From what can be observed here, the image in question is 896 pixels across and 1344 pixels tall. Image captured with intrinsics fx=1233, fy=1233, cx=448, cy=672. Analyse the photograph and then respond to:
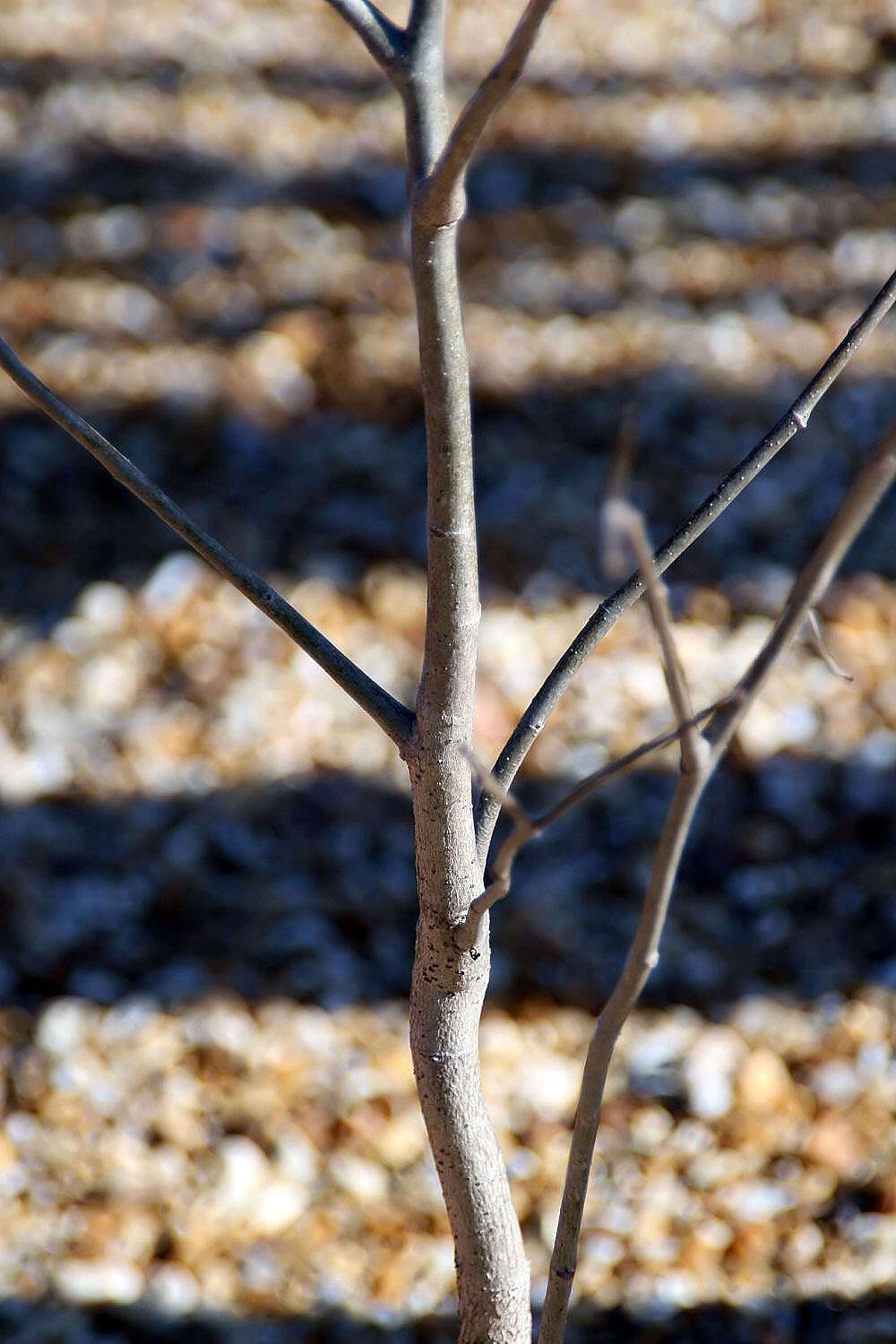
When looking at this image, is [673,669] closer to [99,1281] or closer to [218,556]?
[218,556]

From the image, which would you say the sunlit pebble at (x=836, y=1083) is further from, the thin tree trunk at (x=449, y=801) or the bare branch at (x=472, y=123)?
the bare branch at (x=472, y=123)

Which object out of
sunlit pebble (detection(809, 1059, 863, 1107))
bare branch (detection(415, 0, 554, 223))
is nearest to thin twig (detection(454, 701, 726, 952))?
bare branch (detection(415, 0, 554, 223))

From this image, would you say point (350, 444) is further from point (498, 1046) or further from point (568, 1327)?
point (568, 1327)

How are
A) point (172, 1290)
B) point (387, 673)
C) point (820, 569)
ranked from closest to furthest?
point (820, 569)
point (172, 1290)
point (387, 673)

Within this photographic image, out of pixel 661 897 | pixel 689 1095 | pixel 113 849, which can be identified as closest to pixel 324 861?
pixel 113 849

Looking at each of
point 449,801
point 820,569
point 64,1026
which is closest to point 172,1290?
point 64,1026

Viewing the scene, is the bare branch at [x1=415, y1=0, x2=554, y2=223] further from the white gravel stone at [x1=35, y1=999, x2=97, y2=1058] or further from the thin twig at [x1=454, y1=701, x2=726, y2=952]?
the white gravel stone at [x1=35, y1=999, x2=97, y2=1058]
